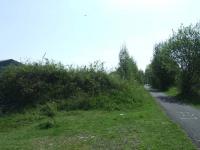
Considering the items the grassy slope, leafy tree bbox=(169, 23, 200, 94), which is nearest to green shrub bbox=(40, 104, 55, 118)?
the grassy slope

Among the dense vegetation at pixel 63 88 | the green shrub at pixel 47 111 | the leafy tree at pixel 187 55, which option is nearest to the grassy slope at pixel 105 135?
the green shrub at pixel 47 111

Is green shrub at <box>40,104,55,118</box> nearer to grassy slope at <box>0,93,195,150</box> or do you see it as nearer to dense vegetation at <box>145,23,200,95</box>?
grassy slope at <box>0,93,195,150</box>

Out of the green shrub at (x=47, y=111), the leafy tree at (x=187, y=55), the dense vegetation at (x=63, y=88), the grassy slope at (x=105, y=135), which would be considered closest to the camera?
the grassy slope at (x=105, y=135)

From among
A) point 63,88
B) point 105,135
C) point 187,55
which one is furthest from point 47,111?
point 187,55

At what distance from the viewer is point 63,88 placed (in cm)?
2856

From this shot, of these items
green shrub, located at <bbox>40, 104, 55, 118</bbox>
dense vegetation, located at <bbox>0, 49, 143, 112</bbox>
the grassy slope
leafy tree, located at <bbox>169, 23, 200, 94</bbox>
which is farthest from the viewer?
leafy tree, located at <bbox>169, 23, 200, 94</bbox>

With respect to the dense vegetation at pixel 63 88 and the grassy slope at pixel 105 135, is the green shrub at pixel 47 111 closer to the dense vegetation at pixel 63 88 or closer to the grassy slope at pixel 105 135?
the dense vegetation at pixel 63 88

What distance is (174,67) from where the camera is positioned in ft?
140

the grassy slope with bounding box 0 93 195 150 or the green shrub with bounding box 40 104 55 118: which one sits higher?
the green shrub with bounding box 40 104 55 118

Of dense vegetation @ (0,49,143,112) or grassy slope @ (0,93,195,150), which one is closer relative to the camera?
grassy slope @ (0,93,195,150)

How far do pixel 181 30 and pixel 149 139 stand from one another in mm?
30072

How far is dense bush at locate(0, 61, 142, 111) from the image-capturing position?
26766 mm

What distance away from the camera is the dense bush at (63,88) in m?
26.8

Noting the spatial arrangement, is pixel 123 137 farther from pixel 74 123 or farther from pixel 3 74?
pixel 3 74
